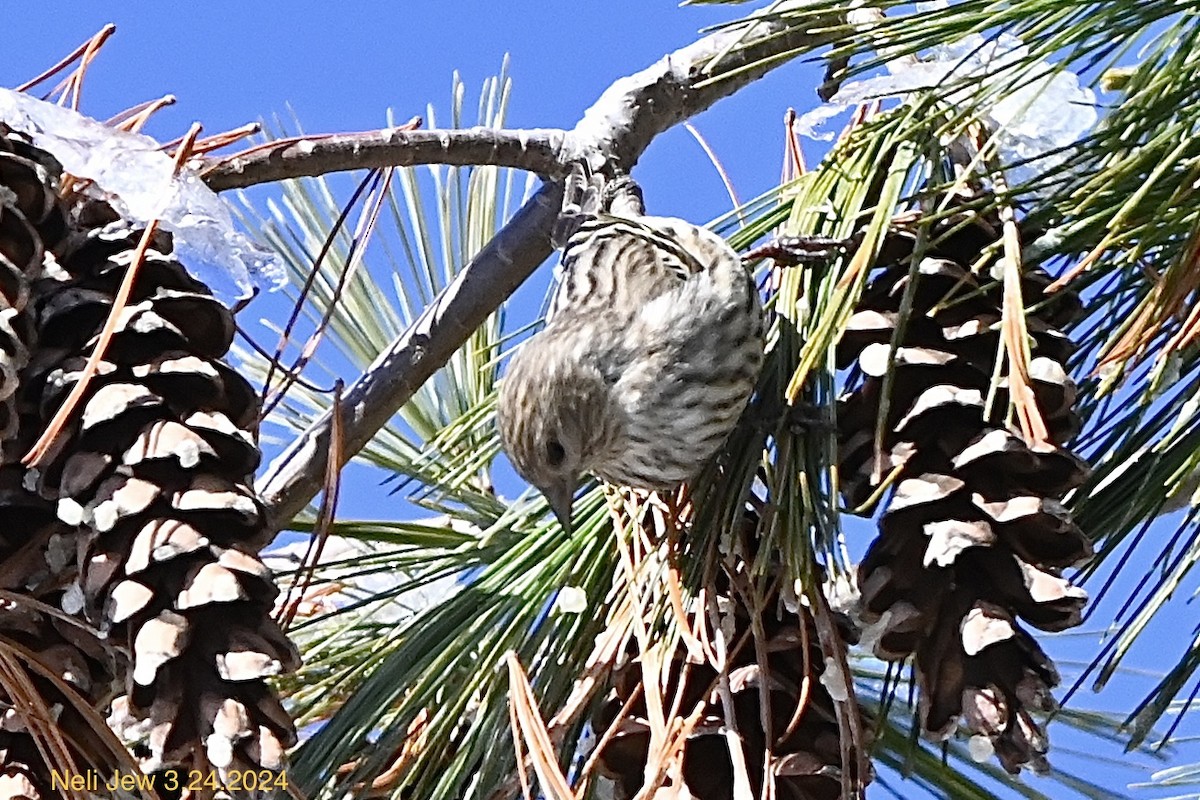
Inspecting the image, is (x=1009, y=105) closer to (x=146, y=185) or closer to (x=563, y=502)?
(x=563, y=502)

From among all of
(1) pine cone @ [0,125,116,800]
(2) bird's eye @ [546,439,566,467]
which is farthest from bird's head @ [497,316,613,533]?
(1) pine cone @ [0,125,116,800]

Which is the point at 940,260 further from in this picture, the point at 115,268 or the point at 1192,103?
the point at 115,268

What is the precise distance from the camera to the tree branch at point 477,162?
103 centimetres

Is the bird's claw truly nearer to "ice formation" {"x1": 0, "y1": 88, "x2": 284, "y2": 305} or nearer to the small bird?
the small bird

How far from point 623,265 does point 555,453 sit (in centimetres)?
26

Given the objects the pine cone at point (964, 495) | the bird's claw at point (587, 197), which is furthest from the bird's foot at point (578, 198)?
the pine cone at point (964, 495)

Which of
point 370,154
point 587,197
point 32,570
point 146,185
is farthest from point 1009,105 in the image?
point 32,570

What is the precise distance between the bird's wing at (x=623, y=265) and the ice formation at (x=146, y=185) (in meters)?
0.35

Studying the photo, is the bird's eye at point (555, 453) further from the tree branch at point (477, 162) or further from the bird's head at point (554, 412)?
the tree branch at point (477, 162)

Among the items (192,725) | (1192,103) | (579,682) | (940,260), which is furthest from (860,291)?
(192,725)

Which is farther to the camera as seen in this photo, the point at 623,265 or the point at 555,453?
the point at 623,265

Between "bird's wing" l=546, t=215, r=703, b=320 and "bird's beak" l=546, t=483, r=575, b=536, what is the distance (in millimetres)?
203

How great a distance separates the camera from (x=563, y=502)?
3.96 feet

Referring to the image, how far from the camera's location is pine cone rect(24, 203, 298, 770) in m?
0.78
